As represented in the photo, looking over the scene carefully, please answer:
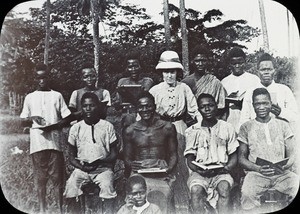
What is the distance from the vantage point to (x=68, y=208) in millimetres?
4164

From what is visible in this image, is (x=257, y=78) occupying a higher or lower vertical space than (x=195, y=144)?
A: higher

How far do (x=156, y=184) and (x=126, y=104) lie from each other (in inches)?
23.0

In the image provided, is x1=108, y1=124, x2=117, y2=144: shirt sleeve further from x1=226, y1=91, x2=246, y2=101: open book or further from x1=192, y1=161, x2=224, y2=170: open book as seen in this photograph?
x1=226, y1=91, x2=246, y2=101: open book

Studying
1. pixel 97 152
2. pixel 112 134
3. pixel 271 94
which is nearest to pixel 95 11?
pixel 112 134

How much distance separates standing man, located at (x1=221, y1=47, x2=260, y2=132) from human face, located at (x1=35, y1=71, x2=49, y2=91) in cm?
126

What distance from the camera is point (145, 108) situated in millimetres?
4086

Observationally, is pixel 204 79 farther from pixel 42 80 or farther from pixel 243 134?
pixel 42 80

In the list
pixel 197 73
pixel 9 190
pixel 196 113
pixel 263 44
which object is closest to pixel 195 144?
pixel 196 113

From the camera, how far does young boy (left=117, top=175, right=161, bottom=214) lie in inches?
161

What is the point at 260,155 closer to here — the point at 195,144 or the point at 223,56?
the point at 195,144

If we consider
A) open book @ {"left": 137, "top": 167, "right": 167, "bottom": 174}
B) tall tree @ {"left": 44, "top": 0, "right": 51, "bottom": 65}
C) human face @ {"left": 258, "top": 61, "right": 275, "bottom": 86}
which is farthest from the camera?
human face @ {"left": 258, "top": 61, "right": 275, "bottom": 86}

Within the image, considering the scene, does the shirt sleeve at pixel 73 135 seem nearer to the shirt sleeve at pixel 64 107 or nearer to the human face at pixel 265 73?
the shirt sleeve at pixel 64 107

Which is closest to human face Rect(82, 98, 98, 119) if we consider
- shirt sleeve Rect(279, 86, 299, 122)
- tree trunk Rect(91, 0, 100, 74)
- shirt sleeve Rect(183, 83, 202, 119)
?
tree trunk Rect(91, 0, 100, 74)

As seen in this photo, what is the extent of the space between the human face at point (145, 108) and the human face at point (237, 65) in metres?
0.67
